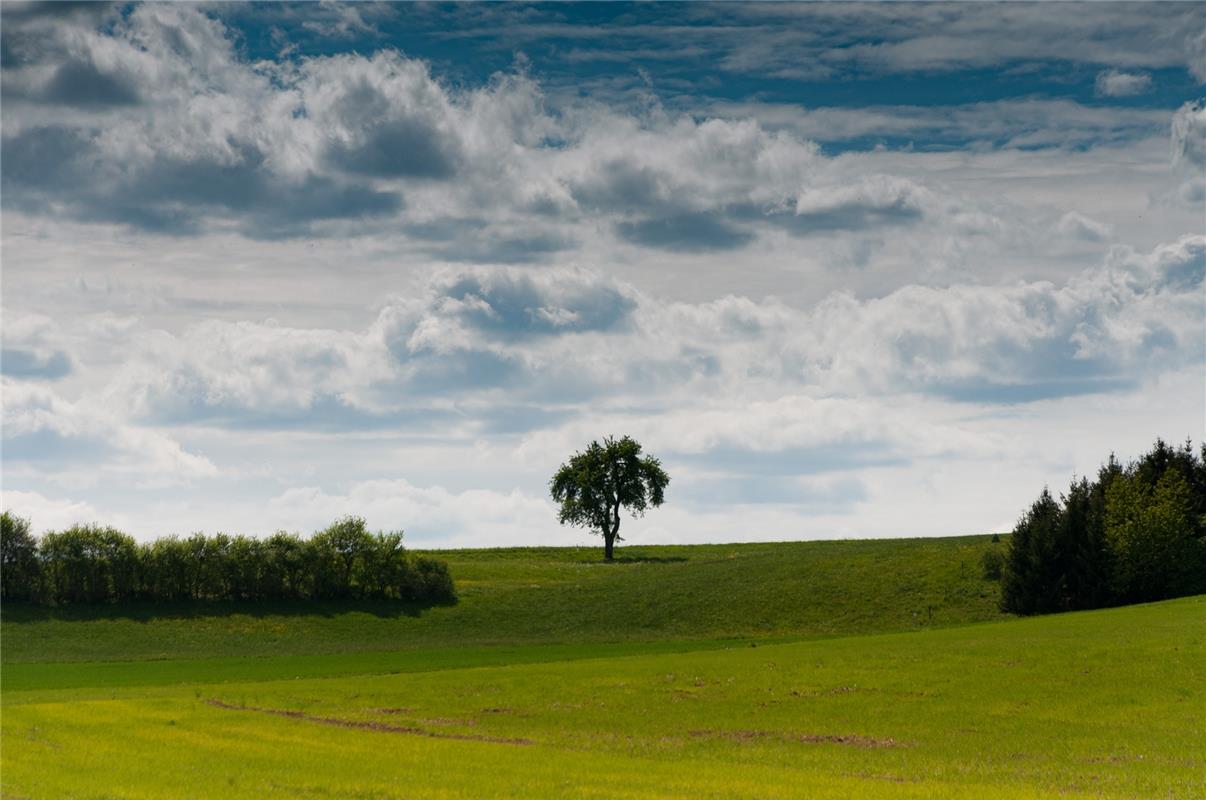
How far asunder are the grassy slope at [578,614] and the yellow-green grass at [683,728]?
29692 millimetres

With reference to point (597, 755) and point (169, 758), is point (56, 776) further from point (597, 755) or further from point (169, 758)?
point (597, 755)

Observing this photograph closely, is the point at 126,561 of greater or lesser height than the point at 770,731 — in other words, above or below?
above

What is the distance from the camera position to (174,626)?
10244 cm

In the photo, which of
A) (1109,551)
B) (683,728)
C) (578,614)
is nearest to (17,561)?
(578,614)

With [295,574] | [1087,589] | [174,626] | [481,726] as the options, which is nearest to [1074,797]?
[481,726]

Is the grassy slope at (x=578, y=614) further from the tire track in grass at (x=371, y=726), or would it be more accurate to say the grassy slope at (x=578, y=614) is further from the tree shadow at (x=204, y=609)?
the tire track in grass at (x=371, y=726)

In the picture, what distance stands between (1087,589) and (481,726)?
73.1 m

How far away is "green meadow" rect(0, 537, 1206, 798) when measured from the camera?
103ft

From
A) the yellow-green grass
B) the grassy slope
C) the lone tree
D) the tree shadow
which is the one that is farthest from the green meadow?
the lone tree

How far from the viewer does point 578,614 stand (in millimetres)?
112500

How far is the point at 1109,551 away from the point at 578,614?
1974 inches

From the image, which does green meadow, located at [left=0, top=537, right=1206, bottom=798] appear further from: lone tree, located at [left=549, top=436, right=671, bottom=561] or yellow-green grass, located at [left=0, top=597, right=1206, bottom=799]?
lone tree, located at [left=549, top=436, right=671, bottom=561]

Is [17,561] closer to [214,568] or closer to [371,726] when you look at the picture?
[214,568]

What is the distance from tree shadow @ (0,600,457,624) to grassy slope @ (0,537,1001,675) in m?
0.20
